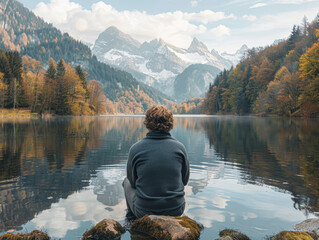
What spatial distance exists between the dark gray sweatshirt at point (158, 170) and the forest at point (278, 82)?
183ft

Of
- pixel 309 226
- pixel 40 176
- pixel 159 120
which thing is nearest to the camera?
pixel 159 120

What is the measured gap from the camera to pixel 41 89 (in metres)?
77.5

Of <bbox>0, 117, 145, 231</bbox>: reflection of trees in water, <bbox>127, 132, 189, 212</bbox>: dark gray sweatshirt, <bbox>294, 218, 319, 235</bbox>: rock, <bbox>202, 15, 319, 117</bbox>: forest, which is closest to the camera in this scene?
<bbox>127, 132, 189, 212</bbox>: dark gray sweatshirt

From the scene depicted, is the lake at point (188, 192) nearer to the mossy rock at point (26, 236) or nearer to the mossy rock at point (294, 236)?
the mossy rock at point (26, 236)

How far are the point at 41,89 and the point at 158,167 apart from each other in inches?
3173

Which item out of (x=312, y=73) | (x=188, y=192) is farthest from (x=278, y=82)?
(x=188, y=192)

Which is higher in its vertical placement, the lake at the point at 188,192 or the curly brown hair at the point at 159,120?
the curly brown hair at the point at 159,120

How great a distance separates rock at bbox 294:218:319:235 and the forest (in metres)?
54.2

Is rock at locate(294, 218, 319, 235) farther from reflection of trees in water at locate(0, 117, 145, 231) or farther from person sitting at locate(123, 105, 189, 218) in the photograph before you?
reflection of trees in water at locate(0, 117, 145, 231)

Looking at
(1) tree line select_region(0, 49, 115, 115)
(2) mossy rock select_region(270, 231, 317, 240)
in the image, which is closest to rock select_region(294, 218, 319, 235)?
(2) mossy rock select_region(270, 231, 317, 240)

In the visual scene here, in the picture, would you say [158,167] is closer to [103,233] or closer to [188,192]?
[103,233]

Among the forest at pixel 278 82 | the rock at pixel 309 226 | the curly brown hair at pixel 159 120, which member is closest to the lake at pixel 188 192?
the rock at pixel 309 226

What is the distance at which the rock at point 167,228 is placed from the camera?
461cm

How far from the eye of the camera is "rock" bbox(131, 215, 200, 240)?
181 inches
